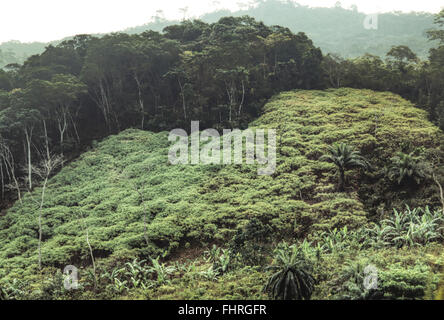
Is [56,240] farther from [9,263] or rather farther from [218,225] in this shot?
[218,225]

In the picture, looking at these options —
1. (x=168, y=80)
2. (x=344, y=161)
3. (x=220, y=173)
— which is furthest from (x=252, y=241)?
(x=168, y=80)

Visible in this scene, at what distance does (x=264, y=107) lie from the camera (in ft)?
88.6

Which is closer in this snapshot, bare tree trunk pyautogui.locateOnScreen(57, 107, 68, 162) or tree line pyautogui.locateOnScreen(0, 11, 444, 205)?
tree line pyautogui.locateOnScreen(0, 11, 444, 205)

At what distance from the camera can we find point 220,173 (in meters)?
18.6

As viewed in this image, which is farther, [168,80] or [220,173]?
[168,80]

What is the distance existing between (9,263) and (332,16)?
437 feet

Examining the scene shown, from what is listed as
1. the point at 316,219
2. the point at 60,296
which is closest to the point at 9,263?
the point at 60,296

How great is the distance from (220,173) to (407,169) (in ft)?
32.2

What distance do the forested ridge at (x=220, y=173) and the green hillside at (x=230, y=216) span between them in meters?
0.09

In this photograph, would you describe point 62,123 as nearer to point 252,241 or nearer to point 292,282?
point 252,241

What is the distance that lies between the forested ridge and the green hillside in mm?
86

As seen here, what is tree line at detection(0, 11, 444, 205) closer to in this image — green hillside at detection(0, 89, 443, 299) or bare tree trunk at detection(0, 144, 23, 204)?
bare tree trunk at detection(0, 144, 23, 204)

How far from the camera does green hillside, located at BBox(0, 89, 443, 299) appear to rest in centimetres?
1057

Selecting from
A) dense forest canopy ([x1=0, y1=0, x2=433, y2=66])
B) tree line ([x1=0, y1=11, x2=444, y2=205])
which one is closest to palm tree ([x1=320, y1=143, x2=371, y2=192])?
tree line ([x1=0, y1=11, x2=444, y2=205])
